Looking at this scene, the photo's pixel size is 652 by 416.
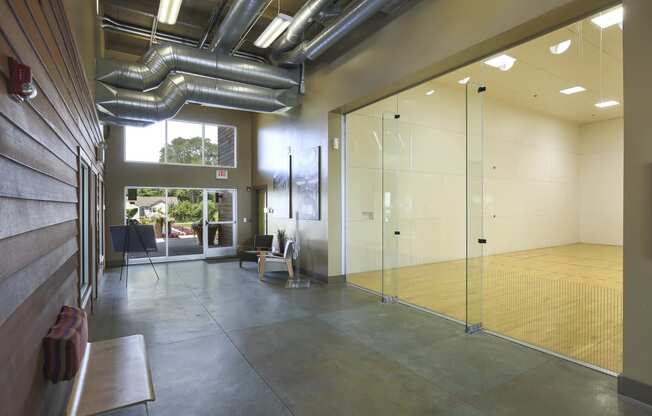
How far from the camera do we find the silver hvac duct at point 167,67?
545 centimetres

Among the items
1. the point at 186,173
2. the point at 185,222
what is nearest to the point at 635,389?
the point at 185,222

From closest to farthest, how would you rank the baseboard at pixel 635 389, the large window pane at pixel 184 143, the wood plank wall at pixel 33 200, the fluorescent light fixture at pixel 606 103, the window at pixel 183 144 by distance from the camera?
1. the wood plank wall at pixel 33 200
2. the baseboard at pixel 635 389
3. the fluorescent light fixture at pixel 606 103
4. the window at pixel 183 144
5. the large window pane at pixel 184 143

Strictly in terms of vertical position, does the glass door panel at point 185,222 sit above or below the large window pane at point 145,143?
below

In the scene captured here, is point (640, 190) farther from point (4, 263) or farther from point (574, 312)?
point (4, 263)

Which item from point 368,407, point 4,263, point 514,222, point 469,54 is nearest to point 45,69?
point 4,263

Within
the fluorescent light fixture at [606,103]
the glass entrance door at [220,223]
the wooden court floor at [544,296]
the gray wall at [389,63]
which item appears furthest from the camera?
the glass entrance door at [220,223]

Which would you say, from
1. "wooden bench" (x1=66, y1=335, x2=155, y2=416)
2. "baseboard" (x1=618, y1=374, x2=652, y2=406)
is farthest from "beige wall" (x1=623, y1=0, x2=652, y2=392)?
"wooden bench" (x1=66, y1=335, x2=155, y2=416)

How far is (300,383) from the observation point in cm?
264

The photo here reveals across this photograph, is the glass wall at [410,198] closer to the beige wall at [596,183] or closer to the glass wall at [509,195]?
the glass wall at [509,195]

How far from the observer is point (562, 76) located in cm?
641

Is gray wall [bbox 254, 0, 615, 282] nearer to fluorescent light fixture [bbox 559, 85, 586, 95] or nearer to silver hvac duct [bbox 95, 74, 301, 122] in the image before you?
silver hvac duct [bbox 95, 74, 301, 122]

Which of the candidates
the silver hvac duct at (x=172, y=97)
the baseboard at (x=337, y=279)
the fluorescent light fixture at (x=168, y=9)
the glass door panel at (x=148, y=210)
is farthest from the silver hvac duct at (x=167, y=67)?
the baseboard at (x=337, y=279)

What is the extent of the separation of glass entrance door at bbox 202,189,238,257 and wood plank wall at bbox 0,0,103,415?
6.60 m

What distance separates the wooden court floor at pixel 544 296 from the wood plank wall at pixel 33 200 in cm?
369
